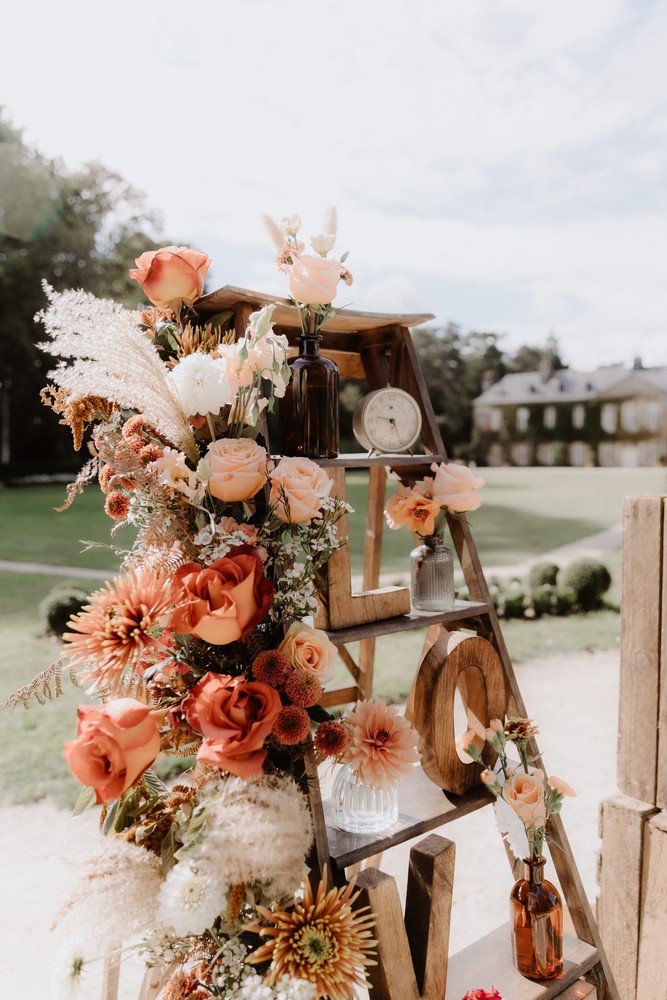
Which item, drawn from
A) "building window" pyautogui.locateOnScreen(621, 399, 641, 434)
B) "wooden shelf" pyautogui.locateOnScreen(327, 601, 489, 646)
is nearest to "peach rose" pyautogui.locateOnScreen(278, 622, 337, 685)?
"wooden shelf" pyautogui.locateOnScreen(327, 601, 489, 646)

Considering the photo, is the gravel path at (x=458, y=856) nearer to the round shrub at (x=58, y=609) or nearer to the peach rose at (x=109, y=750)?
the peach rose at (x=109, y=750)

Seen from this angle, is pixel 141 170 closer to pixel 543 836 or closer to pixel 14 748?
pixel 14 748

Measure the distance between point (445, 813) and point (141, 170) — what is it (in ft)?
71.7

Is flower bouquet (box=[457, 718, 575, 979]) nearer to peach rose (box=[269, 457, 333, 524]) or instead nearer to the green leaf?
peach rose (box=[269, 457, 333, 524])

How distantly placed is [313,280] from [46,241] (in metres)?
22.9

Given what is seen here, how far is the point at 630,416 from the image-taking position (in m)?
31.8

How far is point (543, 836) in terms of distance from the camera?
1.82 m

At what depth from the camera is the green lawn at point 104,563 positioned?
4.47 meters

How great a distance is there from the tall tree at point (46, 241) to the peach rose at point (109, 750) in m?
20.5

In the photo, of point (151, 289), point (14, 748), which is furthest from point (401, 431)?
point (14, 748)

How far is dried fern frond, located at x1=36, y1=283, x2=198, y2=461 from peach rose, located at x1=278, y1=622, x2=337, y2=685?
0.44 m

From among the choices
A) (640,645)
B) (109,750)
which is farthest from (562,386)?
(109,750)

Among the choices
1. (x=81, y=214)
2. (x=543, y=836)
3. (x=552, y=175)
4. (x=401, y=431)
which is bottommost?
(x=543, y=836)

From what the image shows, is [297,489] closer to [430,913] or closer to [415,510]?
[415,510]
